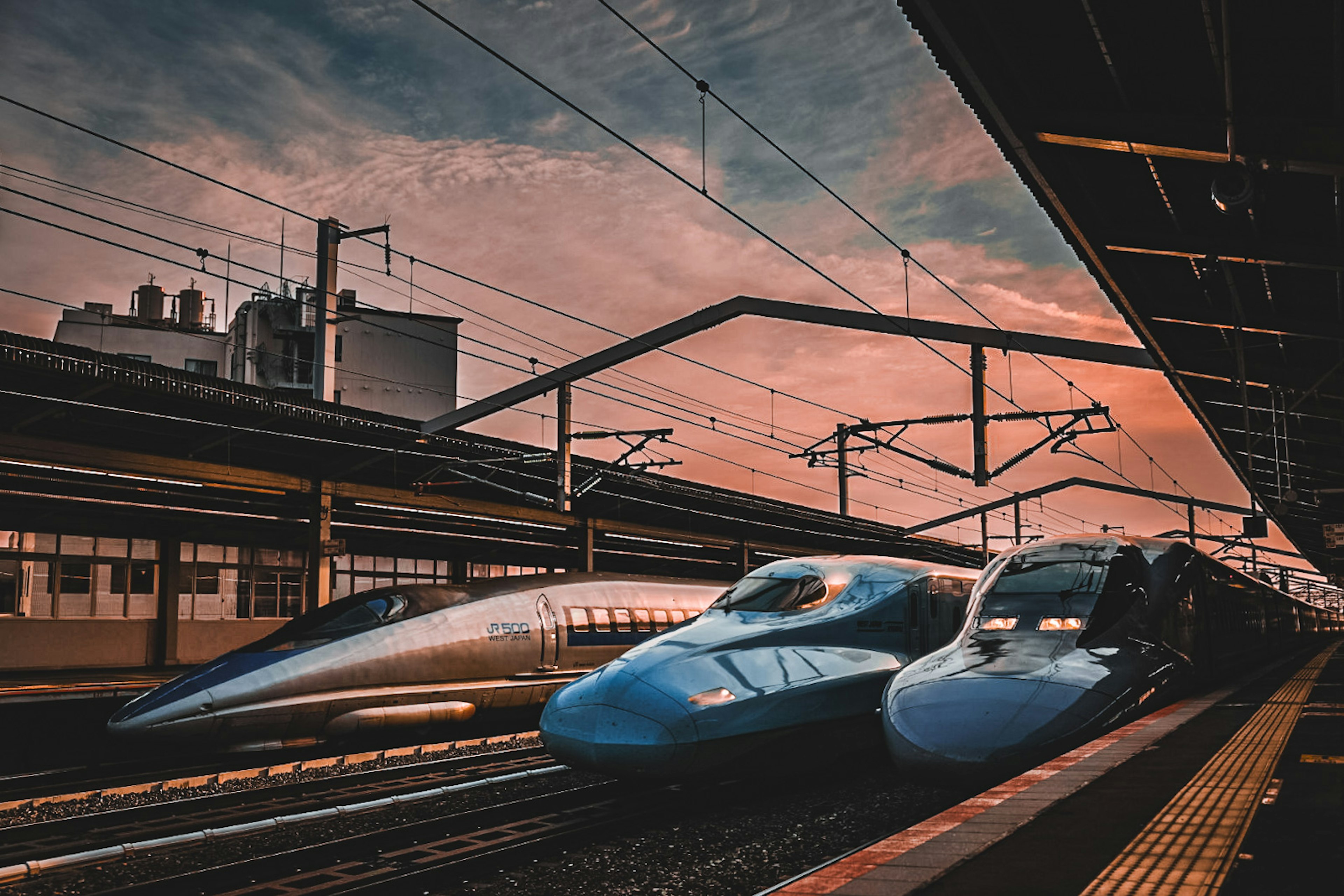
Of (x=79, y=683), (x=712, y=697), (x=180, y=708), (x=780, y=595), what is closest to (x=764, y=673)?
(x=712, y=697)

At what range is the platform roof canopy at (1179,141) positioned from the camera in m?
8.70

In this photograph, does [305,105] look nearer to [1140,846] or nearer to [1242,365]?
[1140,846]

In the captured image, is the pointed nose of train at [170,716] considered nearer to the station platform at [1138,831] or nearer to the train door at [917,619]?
the train door at [917,619]

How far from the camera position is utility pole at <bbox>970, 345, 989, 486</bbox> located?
17.3 metres

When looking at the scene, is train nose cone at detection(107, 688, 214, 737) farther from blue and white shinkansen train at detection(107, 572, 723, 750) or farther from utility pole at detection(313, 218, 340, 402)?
utility pole at detection(313, 218, 340, 402)

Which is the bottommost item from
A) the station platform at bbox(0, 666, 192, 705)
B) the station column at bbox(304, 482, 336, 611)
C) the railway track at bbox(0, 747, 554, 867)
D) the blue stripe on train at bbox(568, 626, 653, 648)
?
the railway track at bbox(0, 747, 554, 867)

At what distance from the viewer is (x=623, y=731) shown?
8.88 metres

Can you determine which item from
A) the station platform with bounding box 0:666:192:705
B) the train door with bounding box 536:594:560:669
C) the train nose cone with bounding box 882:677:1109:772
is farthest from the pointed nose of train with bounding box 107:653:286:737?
the train nose cone with bounding box 882:677:1109:772

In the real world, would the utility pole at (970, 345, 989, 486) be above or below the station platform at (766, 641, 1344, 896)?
above

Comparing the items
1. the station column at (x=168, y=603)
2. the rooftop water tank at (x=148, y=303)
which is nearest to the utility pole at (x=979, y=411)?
the station column at (x=168, y=603)

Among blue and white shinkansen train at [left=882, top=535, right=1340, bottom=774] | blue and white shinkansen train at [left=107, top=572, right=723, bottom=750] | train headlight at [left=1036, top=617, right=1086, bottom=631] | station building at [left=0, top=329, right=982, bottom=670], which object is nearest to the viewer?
blue and white shinkansen train at [left=882, top=535, right=1340, bottom=774]

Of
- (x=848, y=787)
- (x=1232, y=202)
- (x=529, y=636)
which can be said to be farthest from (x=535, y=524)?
(x=1232, y=202)

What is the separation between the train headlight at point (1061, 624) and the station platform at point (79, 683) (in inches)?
454

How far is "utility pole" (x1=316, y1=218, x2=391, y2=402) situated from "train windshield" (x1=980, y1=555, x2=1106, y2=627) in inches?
678
